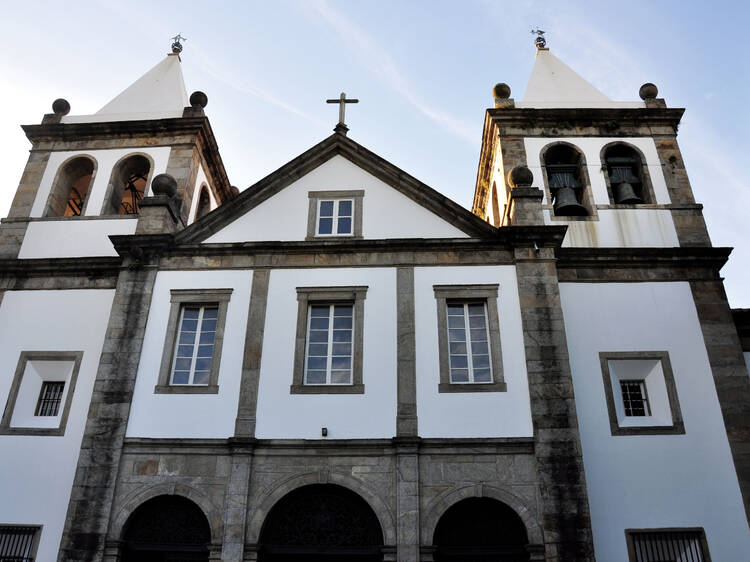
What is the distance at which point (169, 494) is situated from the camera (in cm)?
1184

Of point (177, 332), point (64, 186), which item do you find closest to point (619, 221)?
point (177, 332)

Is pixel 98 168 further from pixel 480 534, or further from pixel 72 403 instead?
pixel 480 534

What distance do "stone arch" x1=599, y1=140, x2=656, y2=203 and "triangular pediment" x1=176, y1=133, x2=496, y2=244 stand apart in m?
4.11

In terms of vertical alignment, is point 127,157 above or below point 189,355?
above

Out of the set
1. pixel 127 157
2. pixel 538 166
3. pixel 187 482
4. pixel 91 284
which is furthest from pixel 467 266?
pixel 127 157

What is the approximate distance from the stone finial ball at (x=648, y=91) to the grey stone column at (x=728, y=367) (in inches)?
234

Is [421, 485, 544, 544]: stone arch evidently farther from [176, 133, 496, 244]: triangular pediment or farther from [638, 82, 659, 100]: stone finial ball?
[638, 82, 659, 100]: stone finial ball

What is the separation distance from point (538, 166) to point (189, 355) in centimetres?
949

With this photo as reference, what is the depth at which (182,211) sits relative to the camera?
54.1 feet

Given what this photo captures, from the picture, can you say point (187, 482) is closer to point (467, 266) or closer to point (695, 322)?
point (467, 266)

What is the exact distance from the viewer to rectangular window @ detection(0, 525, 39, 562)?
11.8 meters

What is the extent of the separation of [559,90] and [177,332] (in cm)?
1217

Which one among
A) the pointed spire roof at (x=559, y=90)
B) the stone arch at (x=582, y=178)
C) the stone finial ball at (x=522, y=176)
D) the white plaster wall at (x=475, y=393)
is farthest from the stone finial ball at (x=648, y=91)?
the white plaster wall at (x=475, y=393)

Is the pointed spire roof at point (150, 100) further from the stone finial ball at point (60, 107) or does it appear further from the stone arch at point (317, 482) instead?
the stone arch at point (317, 482)
